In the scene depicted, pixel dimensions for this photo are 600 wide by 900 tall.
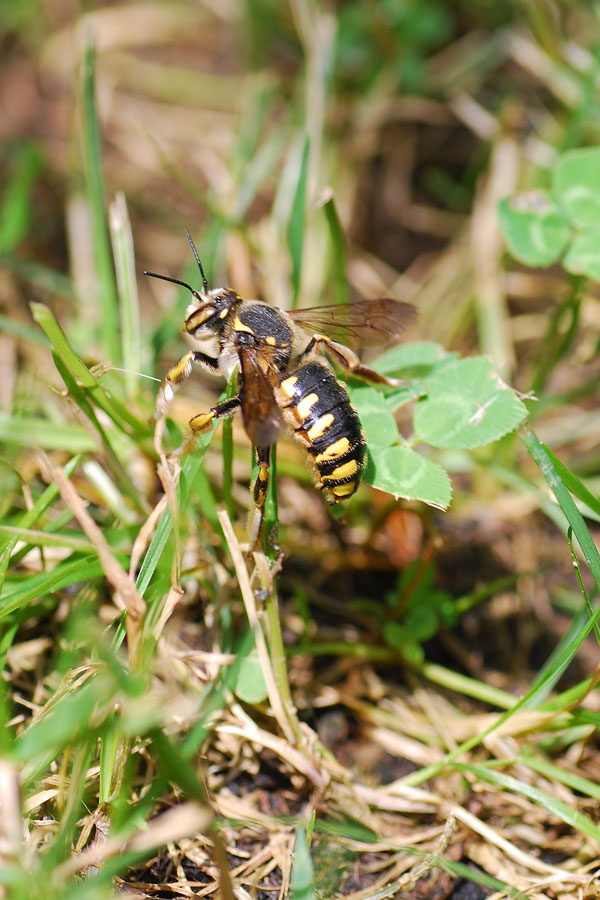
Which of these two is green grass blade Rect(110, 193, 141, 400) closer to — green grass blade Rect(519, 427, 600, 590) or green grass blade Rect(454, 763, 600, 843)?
green grass blade Rect(519, 427, 600, 590)

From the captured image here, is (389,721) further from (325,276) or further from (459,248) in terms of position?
(459,248)

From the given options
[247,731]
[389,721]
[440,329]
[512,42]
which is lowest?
[389,721]

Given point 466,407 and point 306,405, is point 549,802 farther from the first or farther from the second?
point 306,405

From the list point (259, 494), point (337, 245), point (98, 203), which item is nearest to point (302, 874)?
point (259, 494)

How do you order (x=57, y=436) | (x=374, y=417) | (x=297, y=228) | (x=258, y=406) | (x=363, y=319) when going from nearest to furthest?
(x=258, y=406) < (x=374, y=417) < (x=57, y=436) < (x=363, y=319) < (x=297, y=228)

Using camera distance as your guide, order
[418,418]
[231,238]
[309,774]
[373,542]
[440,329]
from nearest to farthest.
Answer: [309,774]
[418,418]
[373,542]
[231,238]
[440,329]

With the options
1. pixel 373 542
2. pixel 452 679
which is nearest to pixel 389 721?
pixel 452 679

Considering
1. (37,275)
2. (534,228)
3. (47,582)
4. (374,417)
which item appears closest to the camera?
(47,582)

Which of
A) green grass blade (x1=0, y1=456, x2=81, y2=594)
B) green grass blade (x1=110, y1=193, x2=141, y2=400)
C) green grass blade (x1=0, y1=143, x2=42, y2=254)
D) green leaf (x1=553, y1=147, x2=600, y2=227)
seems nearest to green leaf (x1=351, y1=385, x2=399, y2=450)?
green grass blade (x1=110, y1=193, x2=141, y2=400)
